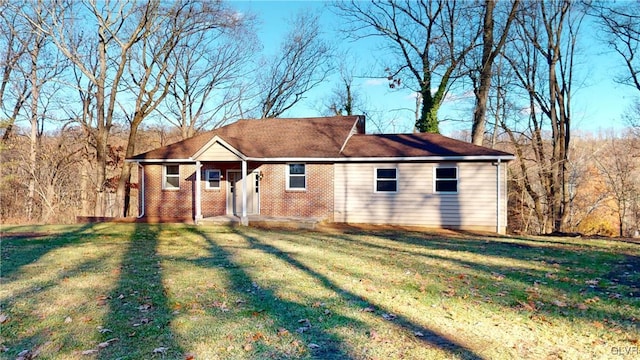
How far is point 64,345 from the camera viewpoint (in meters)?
4.48

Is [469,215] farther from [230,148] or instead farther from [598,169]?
[598,169]

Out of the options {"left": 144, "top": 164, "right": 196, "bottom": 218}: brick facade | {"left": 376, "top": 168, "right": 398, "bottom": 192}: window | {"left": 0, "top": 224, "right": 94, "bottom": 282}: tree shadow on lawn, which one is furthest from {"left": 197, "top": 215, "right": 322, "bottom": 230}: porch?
{"left": 0, "top": 224, "right": 94, "bottom": 282}: tree shadow on lawn

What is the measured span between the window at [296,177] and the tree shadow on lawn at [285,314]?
10.0m

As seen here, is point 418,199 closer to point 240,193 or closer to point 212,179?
point 240,193

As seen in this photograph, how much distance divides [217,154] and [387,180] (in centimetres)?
671

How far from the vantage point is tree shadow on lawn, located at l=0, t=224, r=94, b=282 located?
873cm

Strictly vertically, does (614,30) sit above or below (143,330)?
above

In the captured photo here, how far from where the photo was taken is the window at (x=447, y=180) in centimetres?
1692

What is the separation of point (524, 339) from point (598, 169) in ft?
102

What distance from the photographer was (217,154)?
56.5ft

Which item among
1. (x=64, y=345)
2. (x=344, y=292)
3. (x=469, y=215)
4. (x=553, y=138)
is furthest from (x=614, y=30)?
(x=64, y=345)

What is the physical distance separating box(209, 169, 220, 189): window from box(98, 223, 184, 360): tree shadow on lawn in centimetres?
1060

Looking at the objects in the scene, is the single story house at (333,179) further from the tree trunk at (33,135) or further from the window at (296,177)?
the tree trunk at (33,135)

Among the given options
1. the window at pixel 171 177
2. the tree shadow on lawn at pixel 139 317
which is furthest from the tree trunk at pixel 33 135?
the tree shadow on lawn at pixel 139 317
